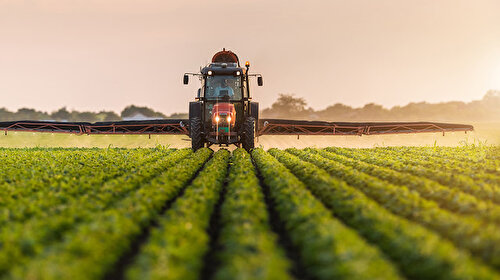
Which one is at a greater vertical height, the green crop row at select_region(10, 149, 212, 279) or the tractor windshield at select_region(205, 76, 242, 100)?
the tractor windshield at select_region(205, 76, 242, 100)

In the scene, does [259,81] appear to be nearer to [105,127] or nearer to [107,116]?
[105,127]

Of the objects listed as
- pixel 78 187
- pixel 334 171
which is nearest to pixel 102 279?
pixel 78 187

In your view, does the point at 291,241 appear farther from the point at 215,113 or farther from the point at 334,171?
the point at 215,113

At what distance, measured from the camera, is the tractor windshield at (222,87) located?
718 inches

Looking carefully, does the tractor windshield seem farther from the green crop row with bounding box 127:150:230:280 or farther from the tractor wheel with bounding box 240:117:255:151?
the green crop row with bounding box 127:150:230:280

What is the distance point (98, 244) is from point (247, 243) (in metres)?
1.93

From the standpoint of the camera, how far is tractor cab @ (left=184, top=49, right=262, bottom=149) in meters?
17.7

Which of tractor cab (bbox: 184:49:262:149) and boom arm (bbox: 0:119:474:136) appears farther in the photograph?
boom arm (bbox: 0:119:474:136)

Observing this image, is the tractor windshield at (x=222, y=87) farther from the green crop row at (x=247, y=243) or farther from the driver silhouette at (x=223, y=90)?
the green crop row at (x=247, y=243)

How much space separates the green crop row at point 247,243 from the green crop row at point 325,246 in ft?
1.21

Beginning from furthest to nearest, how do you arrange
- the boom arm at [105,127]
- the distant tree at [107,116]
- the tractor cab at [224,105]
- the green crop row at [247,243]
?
the distant tree at [107,116]
the boom arm at [105,127]
the tractor cab at [224,105]
the green crop row at [247,243]

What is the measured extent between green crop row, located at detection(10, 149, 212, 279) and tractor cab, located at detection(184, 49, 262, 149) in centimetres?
980

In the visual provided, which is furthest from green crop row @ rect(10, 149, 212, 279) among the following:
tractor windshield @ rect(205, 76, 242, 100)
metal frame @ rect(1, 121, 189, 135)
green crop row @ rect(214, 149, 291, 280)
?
metal frame @ rect(1, 121, 189, 135)

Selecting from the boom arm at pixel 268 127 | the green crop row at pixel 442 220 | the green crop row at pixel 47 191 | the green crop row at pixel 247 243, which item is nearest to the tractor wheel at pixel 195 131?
the boom arm at pixel 268 127
